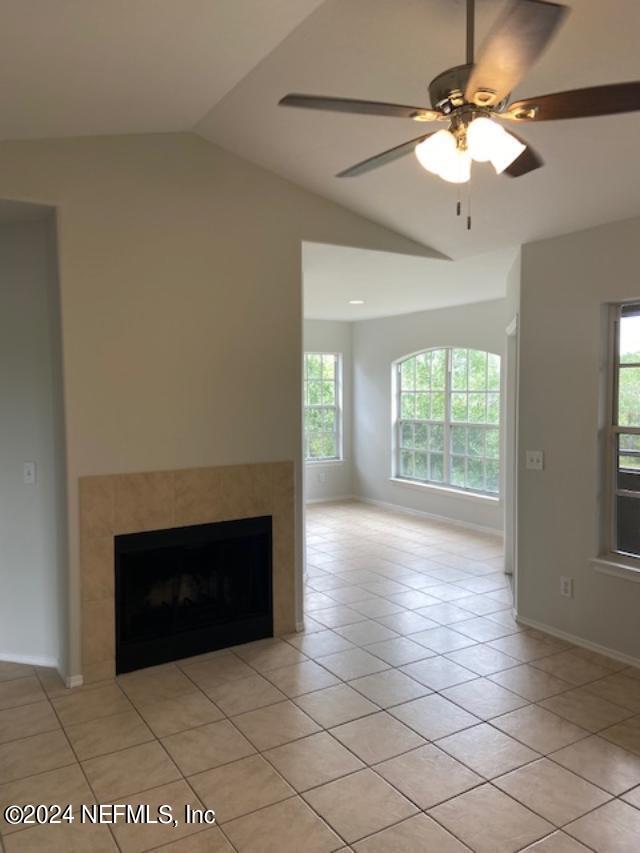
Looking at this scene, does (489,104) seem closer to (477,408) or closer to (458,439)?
(477,408)

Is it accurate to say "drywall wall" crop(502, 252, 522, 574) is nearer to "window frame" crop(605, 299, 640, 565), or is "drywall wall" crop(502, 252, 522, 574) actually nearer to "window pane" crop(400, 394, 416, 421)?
"window frame" crop(605, 299, 640, 565)

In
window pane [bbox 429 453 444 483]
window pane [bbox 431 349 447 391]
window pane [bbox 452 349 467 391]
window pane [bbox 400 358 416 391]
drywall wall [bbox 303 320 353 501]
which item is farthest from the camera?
drywall wall [bbox 303 320 353 501]

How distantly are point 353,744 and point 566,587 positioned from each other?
Result: 1784mm

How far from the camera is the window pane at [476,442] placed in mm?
6859

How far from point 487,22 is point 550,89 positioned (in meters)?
0.49

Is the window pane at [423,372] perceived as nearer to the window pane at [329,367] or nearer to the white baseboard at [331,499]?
the window pane at [329,367]

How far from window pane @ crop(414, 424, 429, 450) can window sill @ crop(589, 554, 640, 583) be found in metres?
4.01

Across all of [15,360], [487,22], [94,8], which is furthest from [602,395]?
[15,360]

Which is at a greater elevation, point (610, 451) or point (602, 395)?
point (602, 395)

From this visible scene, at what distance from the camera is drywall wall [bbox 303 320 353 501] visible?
8.32 metres

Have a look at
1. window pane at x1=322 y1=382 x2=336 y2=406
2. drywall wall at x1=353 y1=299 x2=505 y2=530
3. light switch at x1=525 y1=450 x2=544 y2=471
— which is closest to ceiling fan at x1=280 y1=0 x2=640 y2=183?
light switch at x1=525 y1=450 x2=544 y2=471

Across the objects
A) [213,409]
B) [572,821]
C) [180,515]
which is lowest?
[572,821]

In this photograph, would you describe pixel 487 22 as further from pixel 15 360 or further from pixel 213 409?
pixel 15 360

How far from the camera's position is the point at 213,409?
3674 millimetres
